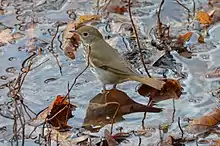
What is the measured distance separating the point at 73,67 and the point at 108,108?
2.78 feet

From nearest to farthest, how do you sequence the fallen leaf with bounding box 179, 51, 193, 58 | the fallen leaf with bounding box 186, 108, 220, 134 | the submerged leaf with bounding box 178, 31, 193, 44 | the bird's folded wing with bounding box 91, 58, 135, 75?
1. the fallen leaf with bounding box 186, 108, 220, 134
2. the bird's folded wing with bounding box 91, 58, 135, 75
3. the fallen leaf with bounding box 179, 51, 193, 58
4. the submerged leaf with bounding box 178, 31, 193, 44

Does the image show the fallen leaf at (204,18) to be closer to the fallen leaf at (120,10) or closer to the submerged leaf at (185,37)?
the submerged leaf at (185,37)

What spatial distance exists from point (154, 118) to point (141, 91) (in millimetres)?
460

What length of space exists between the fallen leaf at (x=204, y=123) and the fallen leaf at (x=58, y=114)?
0.90 meters

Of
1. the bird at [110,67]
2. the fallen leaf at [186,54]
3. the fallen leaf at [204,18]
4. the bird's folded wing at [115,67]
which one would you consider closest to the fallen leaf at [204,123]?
the bird at [110,67]

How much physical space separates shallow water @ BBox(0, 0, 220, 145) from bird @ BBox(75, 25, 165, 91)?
165 mm

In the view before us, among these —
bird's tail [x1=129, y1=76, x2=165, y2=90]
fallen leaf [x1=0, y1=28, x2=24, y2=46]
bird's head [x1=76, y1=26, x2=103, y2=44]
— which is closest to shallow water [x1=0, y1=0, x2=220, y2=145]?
fallen leaf [x1=0, y1=28, x2=24, y2=46]

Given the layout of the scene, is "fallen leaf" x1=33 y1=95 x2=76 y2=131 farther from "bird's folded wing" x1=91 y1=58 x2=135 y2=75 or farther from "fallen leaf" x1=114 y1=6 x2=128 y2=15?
"fallen leaf" x1=114 y1=6 x2=128 y2=15

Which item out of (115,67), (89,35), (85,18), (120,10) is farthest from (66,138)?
(120,10)

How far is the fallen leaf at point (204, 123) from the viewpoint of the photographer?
209 inches

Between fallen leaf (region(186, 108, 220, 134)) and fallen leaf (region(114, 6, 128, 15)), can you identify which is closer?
fallen leaf (region(186, 108, 220, 134))

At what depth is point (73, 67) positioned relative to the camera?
645 centimetres

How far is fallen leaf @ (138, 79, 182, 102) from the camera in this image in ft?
19.3

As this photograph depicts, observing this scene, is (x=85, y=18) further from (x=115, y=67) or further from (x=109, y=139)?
(x=109, y=139)
